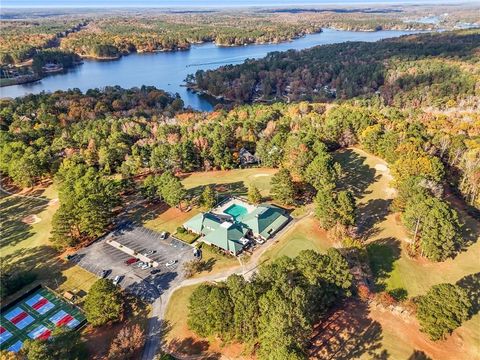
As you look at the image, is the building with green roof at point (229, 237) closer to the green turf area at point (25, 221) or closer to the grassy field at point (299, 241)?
the grassy field at point (299, 241)

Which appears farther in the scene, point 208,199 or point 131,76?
point 131,76

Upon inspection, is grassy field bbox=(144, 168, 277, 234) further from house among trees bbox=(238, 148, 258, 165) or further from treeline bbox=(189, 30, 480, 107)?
treeline bbox=(189, 30, 480, 107)

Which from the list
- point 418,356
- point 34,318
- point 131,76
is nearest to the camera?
point 418,356

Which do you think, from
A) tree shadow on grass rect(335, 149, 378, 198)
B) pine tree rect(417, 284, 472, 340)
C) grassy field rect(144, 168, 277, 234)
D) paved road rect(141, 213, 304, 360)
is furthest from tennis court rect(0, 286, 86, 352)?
tree shadow on grass rect(335, 149, 378, 198)

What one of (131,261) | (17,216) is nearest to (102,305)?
(131,261)

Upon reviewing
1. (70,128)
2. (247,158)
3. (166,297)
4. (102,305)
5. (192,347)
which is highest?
(102,305)

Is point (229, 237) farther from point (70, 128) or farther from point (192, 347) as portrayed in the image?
point (70, 128)

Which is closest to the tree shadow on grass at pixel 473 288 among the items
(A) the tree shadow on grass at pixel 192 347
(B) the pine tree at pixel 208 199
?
(A) the tree shadow on grass at pixel 192 347
